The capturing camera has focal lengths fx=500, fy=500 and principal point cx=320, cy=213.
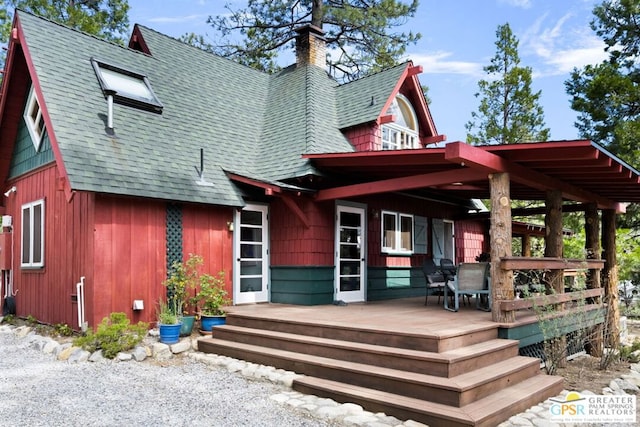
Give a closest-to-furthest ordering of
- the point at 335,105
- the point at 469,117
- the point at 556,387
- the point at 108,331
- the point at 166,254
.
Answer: the point at 556,387 → the point at 108,331 → the point at 166,254 → the point at 335,105 → the point at 469,117

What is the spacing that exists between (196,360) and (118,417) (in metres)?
2.18

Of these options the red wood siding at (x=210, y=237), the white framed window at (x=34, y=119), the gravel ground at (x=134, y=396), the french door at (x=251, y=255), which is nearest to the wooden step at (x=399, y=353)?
the gravel ground at (x=134, y=396)

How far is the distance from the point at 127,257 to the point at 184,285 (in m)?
0.93

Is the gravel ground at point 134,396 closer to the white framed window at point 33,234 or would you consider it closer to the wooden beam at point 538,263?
the white framed window at point 33,234

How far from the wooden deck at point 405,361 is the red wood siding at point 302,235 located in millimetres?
1875

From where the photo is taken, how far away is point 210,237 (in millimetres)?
8148

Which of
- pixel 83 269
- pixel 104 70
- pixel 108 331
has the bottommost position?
pixel 108 331

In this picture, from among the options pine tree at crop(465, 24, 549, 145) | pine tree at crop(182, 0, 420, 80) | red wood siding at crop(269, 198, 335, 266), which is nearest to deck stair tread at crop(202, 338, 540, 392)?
red wood siding at crop(269, 198, 335, 266)

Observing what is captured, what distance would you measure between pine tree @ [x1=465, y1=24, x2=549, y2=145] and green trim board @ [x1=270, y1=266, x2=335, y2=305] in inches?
495

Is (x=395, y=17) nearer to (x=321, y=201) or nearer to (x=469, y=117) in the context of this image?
(x=469, y=117)

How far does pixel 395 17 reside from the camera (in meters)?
18.1

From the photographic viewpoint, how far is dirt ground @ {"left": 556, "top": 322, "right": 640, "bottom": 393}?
6086 millimetres

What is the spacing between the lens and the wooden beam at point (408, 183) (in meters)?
6.33

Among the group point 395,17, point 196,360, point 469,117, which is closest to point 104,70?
point 196,360
